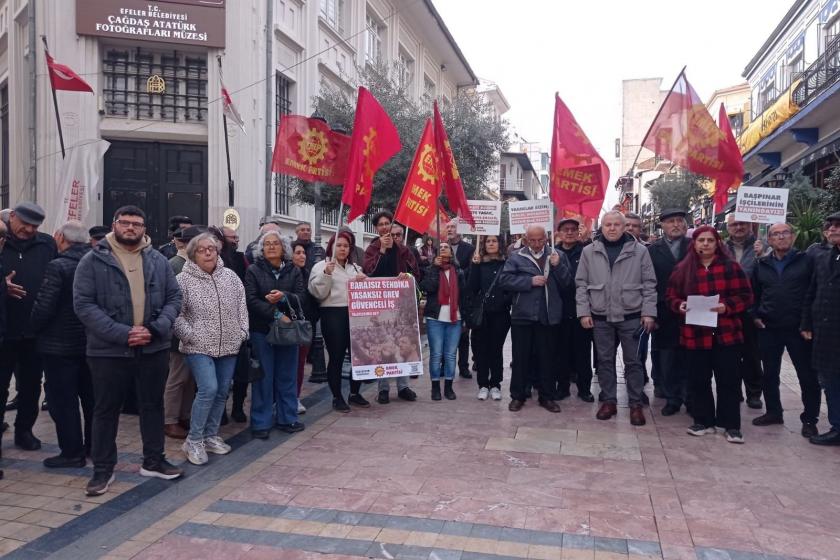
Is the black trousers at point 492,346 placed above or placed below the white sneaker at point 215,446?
above

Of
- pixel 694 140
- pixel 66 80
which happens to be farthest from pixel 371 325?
pixel 66 80

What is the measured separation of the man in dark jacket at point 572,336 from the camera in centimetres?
752

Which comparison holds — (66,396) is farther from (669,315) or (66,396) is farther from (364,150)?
(669,315)

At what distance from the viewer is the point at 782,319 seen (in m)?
6.38

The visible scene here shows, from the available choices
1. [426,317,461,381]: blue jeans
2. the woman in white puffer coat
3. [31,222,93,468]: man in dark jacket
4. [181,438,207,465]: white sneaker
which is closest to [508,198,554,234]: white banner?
[426,317,461,381]: blue jeans

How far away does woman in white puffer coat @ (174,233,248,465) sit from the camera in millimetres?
5191

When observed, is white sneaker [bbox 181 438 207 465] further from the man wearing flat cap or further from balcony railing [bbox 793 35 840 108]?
balcony railing [bbox 793 35 840 108]

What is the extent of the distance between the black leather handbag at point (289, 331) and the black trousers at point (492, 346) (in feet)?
7.82

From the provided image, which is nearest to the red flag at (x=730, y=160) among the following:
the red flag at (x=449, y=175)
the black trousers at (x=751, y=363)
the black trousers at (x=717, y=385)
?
the black trousers at (x=751, y=363)

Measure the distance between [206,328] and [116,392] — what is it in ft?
2.78

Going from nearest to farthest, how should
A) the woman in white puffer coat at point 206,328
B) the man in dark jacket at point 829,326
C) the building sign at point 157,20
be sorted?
1. the woman in white puffer coat at point 206,328
2. the man in dark jacket at point 829,326
3. the building sign at point 157,20

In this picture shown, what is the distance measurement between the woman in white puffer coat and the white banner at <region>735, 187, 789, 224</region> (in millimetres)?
5434

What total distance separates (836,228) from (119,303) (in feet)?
18.7

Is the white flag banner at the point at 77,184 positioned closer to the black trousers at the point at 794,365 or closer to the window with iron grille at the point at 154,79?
the black trousers at the point at 794,365
